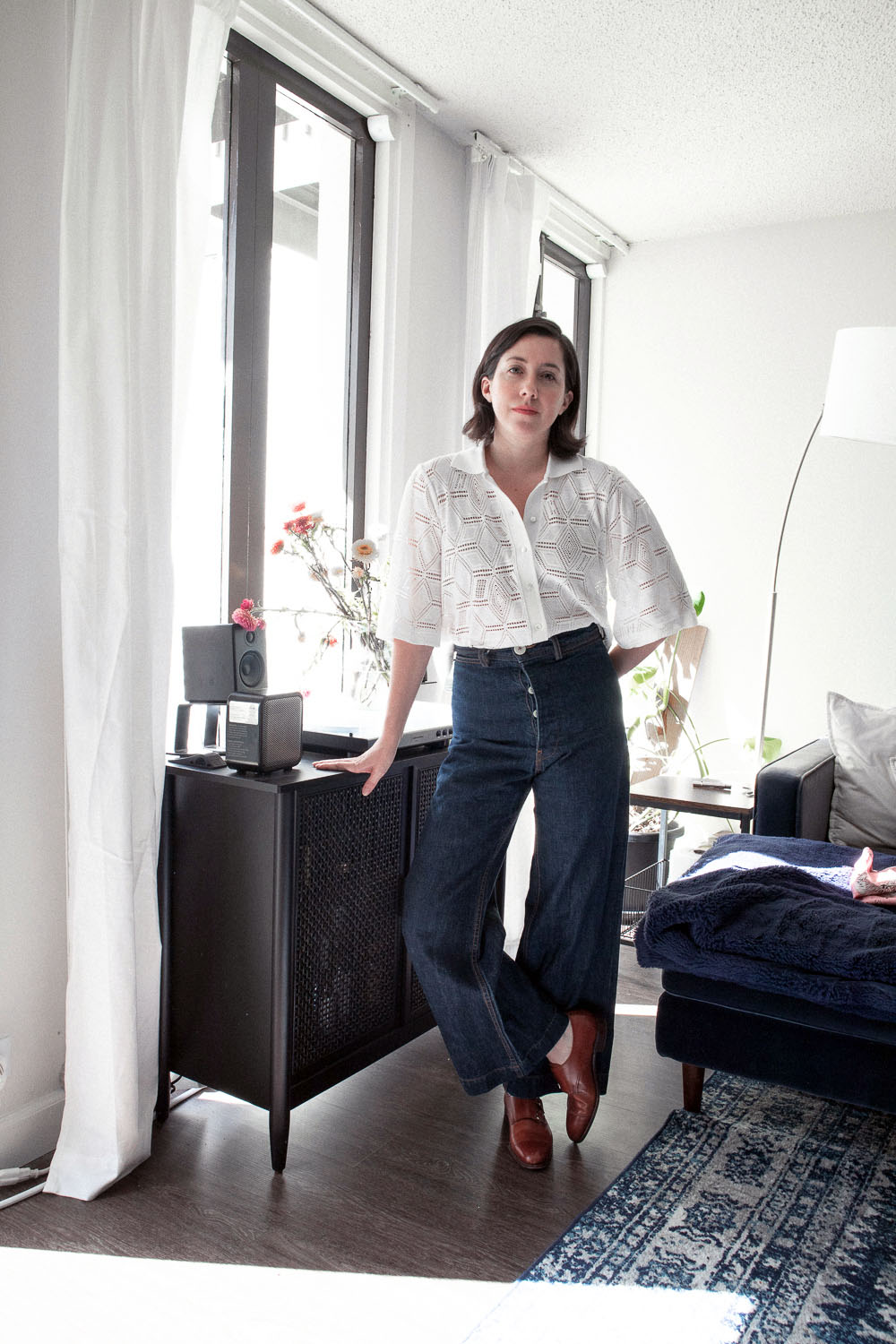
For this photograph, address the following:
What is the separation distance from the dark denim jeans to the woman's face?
416 mm

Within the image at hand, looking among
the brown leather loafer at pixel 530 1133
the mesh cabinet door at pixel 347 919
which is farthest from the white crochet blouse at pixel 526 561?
the brown leather loafer at pixel 530 1133

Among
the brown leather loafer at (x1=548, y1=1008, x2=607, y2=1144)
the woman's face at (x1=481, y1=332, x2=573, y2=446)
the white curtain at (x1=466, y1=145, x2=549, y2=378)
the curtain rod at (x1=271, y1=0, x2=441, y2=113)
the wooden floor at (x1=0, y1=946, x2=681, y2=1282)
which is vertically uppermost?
the curtain rod at (x1=271, y1=0, x2=441, y2=113)

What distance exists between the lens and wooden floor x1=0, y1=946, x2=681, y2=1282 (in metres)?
1.68

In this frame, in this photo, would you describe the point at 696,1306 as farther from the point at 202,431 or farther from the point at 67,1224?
the point at 202,431

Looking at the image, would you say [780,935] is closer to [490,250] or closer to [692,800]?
[692,800]

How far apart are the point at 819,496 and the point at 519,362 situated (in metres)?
2.44

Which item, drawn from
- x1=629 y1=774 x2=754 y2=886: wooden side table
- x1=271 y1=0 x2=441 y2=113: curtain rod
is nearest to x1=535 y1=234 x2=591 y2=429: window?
x1=271 y1=0 x2=441 y2=113: curtain rod

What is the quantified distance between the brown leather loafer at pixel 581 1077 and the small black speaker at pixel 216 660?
3.15ft

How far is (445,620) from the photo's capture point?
204 centimetres

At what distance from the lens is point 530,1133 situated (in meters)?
1.98

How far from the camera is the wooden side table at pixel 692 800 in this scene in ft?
9.82

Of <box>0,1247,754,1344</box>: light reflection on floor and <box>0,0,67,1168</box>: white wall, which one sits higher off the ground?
<box>0,0,67,1168</box>: white wall

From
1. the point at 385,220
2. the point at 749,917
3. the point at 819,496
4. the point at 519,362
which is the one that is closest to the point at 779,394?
the point at 819,496

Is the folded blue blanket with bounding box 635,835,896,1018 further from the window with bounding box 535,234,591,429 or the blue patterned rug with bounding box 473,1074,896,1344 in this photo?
the window with bounding box 535,234,591,429
